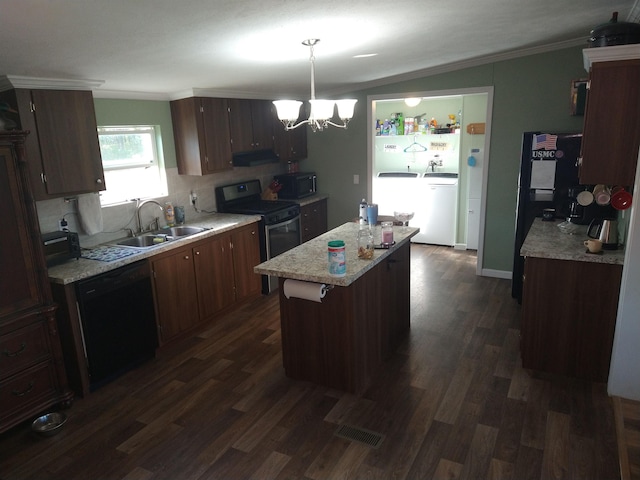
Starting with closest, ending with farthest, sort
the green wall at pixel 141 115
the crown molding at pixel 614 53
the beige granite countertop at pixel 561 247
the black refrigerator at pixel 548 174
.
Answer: the crown molding at pixel 614 53
the beige granite countertop at pixel 561 247
the green wall at pixel 141 115
the black refrigerator at pixel 548 174

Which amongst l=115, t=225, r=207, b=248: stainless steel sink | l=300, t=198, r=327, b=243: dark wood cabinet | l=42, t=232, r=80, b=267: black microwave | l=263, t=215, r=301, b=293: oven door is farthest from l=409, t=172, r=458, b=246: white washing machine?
l=42, t=232, r=80, b=267: black microwave

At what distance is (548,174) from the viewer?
4156 mm

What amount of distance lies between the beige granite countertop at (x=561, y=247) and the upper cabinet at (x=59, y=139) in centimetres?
316

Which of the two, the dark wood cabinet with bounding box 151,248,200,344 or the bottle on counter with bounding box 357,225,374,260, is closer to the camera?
the bottle on counter with bounding box 357,225,374,260

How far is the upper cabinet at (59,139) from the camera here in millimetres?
2988

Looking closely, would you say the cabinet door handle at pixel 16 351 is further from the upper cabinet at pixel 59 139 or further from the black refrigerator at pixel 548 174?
the black refrigerator at pixel 548 174

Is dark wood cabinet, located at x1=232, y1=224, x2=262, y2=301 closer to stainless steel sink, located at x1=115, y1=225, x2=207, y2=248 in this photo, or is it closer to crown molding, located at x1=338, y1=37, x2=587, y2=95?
stainless steel sink, located at x1=115, y1=225, x2=207, y2=248

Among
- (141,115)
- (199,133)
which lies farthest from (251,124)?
(141,115)

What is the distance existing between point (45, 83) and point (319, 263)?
7.18ft

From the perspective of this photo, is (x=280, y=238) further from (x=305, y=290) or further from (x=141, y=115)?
(x=305, y=290)

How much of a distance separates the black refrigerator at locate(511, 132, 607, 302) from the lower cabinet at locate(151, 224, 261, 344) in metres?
2.67

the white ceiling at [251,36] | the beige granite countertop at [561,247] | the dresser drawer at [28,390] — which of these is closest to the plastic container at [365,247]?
the beige granite countertop at [561,247]

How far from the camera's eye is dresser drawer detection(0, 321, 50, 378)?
265cm

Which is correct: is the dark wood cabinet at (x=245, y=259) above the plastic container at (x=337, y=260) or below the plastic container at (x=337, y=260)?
below
